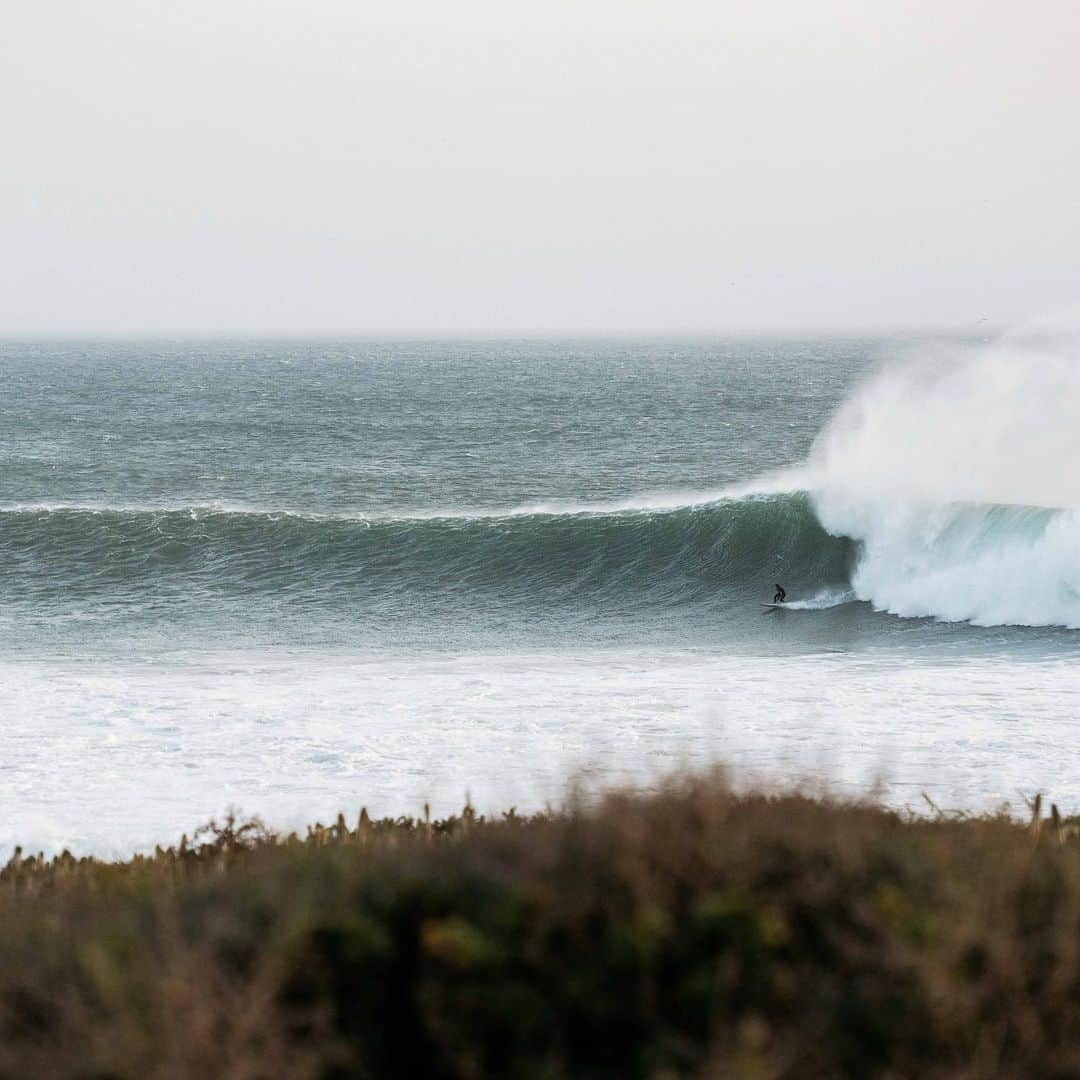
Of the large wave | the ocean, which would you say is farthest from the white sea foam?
the large wave

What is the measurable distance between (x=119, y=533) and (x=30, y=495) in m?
8.37

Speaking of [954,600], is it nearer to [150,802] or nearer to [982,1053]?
[150,802]

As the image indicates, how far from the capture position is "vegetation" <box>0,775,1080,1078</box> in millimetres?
2703

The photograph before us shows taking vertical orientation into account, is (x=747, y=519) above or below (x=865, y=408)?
below

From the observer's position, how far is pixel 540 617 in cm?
2062

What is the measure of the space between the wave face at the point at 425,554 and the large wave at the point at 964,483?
1222mm

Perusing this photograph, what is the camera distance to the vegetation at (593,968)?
2703mm

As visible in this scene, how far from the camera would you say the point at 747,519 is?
86.0 ft

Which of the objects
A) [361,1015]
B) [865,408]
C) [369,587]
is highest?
[865,408]

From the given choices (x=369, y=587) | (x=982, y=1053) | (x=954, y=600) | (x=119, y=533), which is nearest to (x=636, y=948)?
(x=982, y=1053)

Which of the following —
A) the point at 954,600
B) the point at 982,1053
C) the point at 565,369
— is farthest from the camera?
the point at 565,369

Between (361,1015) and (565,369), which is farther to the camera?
(565,369)

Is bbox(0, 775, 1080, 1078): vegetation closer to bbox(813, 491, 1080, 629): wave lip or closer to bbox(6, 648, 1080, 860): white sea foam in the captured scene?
bbox(6, 648, 1080, 860): white sea foam

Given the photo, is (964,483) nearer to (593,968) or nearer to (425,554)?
(425,554)
